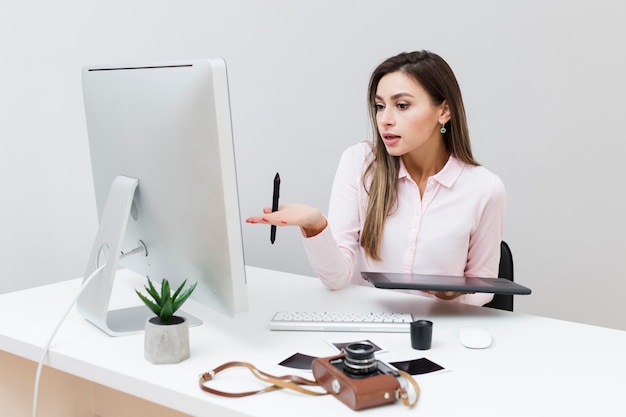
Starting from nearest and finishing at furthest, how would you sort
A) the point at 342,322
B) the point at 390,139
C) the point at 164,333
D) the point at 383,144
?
the point at 164,333, the point at 342,322, the point at 390,139, the point at 383,144

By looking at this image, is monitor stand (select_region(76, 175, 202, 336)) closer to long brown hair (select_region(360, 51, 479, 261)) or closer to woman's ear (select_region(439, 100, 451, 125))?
long brown hair (select_region(360, 51, 479, 261))

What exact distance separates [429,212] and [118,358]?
103 centimetres

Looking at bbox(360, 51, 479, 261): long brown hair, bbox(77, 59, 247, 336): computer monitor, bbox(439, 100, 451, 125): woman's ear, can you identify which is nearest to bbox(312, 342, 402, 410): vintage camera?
bbox(77, 59, 247, 336): computer monitor

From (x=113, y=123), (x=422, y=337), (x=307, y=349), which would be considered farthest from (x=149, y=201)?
(x=422, y=337)

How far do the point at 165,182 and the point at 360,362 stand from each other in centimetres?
50

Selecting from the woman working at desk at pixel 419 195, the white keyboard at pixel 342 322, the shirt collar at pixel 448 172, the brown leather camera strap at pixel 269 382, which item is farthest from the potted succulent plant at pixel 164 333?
the shirt collar at pixel 448 172

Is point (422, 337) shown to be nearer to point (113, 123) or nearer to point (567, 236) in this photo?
point (113, 123)

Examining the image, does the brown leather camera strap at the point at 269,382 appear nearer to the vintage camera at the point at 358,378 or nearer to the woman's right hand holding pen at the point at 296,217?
the vintage camera at the point at 358,378

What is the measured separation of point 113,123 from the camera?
4.29 feet

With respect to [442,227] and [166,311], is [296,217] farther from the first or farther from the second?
[442,227]

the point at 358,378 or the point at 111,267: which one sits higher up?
the point at 111,267

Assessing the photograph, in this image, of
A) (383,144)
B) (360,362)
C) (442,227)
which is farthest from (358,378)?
(383,144)

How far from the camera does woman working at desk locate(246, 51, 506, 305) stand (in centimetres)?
185

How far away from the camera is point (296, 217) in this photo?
4.84ft
